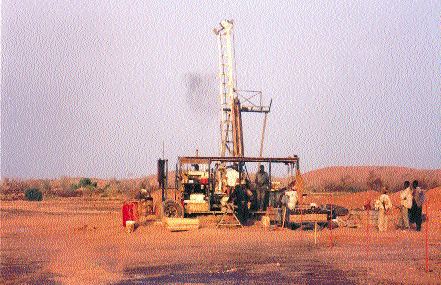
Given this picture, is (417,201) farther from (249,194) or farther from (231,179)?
(231,179)

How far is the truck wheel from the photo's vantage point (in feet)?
66.1

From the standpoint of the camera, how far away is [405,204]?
1878 cm

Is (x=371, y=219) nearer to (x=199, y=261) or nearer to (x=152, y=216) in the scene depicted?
(x=152, y=216)

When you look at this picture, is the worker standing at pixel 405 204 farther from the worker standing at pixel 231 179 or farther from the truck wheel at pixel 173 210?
the truck wheel at pixel 173 210

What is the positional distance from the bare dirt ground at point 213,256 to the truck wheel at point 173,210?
2.38 feet

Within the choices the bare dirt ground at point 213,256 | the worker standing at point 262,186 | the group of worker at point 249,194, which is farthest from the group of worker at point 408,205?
the worker standing at point 262,186

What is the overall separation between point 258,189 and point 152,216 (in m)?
4.77

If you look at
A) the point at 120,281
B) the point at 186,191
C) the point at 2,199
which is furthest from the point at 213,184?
the point at 2,199

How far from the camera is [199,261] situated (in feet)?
40.5

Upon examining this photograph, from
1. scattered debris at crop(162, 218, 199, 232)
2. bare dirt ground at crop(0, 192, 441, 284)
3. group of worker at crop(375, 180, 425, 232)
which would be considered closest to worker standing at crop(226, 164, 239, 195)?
bare dirt ground at crop(0, 192, 441, 284)

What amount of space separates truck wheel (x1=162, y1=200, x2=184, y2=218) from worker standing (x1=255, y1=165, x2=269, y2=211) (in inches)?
114

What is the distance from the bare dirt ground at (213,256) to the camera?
407 inches

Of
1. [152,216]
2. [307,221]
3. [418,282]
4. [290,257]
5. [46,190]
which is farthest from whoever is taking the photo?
[46,190]

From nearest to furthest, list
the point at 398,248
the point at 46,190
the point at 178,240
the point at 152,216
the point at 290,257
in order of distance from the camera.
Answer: the point at 290,257
the point at 398,248
the point at 178,240
the point at 152,216
the point at 46,190
